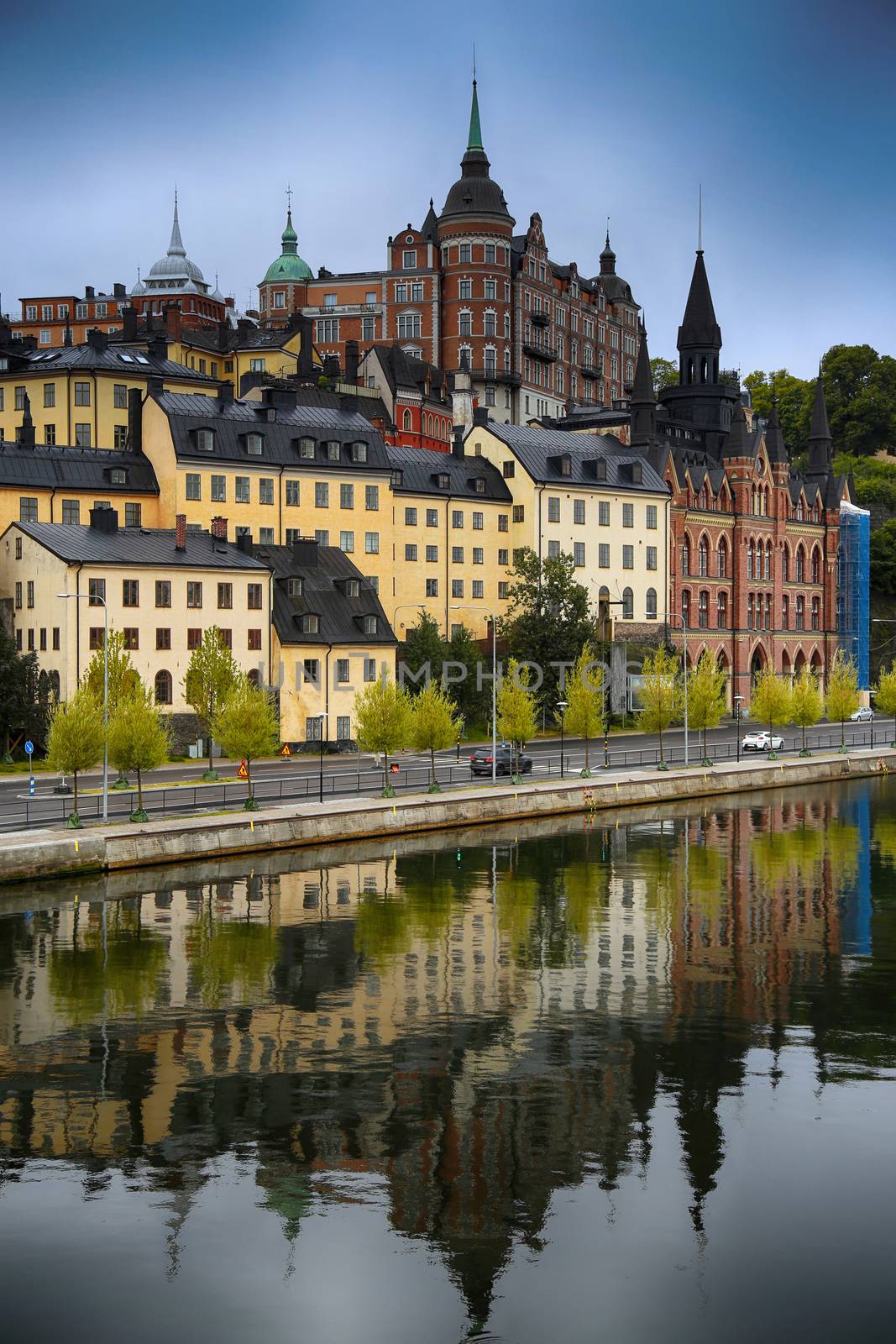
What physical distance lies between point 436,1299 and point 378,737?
49628mm

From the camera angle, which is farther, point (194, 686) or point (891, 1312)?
point (194, 686)

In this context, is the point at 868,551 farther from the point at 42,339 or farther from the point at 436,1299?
the point at 436,1299

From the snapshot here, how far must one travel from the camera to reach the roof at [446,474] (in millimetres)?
103750

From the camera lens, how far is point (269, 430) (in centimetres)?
9600

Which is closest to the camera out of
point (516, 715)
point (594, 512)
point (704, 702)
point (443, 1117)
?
point (443, 1117)

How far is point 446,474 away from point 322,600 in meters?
20.5

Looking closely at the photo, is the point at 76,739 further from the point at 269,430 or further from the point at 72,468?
the point at 269,430

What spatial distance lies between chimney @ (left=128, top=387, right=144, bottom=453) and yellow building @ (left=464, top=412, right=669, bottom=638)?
86.5 feet

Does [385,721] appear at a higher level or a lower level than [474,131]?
lower

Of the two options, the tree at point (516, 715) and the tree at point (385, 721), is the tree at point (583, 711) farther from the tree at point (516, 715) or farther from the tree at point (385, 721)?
the tree at point (385, 721)

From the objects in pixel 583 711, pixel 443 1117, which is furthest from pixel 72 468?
pixel 443 1117

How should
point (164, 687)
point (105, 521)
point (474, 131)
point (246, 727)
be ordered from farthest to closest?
point (474, 131), point (105, 521), point (164, 687), point (246, 727)

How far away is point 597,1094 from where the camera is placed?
29922 mm

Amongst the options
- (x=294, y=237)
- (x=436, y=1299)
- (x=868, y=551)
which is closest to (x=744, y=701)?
(x=868, y=551)
